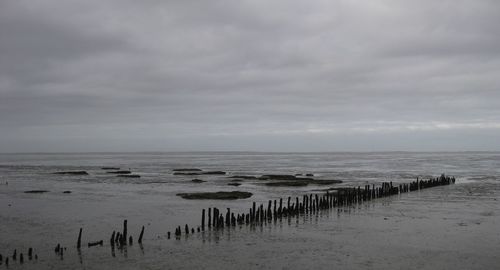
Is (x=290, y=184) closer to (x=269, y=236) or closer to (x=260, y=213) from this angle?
(x=260, y=213)

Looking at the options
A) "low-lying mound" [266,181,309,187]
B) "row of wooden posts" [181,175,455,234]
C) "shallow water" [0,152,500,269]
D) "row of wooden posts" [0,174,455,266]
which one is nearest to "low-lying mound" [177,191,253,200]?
"shallow water" [0,152,500,269]

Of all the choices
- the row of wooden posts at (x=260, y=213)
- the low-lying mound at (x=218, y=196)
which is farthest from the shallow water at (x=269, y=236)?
the low-lying mound at (x=218, y=196)

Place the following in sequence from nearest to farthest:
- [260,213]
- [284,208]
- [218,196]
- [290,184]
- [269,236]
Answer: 1. [269,236]
2. [260,213]
3. [284,208]
4. [218,196]
5. [290,184]

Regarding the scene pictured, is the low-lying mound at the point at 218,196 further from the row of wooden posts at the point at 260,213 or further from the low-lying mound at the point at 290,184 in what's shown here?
the low-lying mound at the point at 290,184

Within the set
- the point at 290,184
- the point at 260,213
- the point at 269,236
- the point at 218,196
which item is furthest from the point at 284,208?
the point at 290,184

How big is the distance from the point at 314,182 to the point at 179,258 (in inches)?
1716

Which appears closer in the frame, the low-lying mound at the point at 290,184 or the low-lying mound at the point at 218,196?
the low-lying mound at the point at 218,196

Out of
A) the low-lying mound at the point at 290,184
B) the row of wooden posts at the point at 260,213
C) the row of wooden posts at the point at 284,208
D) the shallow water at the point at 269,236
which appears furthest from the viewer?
the low-lying mound at the point at 290,184

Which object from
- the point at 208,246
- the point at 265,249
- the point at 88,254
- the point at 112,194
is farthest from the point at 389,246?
the point at 112,194

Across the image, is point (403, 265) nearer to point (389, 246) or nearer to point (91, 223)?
point (389, 246)

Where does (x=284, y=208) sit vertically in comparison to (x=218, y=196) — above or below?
above

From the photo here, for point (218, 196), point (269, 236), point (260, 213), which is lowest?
point (269, 236)

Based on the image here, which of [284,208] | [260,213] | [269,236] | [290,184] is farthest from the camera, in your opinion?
[290,184]

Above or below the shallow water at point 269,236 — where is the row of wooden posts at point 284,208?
above
